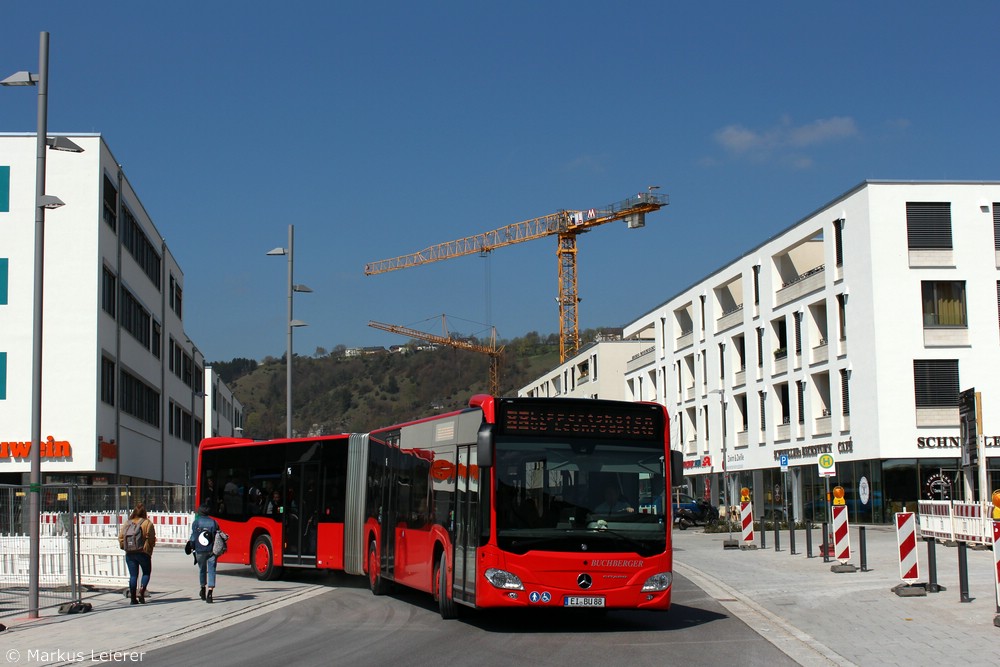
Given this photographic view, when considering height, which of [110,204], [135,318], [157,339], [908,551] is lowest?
[908,551]

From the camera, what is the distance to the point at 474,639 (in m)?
13.9

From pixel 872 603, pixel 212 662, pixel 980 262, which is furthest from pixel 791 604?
pixel 980 262

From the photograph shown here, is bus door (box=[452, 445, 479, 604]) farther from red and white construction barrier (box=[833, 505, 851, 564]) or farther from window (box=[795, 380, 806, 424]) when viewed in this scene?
window (box=[795, 380, 806, 424])

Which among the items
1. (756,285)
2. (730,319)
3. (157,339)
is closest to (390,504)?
(756,285)

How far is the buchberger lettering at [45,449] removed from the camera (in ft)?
146

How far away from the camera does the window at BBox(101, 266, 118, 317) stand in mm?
47531

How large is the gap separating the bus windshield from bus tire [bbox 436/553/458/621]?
1888mm

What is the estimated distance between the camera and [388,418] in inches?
5202

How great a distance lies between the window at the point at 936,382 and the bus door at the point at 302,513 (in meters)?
32.6

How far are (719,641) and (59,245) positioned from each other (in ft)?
128

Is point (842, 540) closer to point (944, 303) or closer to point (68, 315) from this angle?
point (944, 303)

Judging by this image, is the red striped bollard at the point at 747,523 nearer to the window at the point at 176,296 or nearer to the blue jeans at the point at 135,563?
the blue jeans at the point at 135,563

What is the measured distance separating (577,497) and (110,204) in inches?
1565

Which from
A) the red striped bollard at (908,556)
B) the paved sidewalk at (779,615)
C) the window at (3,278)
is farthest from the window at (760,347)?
the red striped bollard at (908,556)
